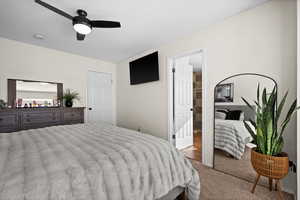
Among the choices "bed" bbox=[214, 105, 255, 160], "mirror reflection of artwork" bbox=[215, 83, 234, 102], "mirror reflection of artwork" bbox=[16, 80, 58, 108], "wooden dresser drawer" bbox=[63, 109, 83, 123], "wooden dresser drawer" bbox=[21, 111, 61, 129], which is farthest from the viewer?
"wooden dresser drawer" bbox=[63, 109, 83, 123]

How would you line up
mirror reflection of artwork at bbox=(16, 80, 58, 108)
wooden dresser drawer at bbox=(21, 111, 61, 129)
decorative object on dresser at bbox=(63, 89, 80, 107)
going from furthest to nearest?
decorative object on dresser at bbox=(63, 89, 80, 107)
mirror reflection of artwork at bbox=(16, 80, 58, 108)
wooden dresser drawer at bbox=(21, 111, 61, 129)

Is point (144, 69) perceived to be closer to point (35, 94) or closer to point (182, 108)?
point (182, 108)

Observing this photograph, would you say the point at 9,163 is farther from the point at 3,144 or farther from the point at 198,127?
the point at 198,127

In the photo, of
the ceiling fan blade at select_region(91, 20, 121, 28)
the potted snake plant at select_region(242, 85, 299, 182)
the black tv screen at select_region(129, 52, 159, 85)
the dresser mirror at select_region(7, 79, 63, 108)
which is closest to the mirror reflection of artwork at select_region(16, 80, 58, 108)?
the dresser mirror at select_region(7, 79, 63, 108)

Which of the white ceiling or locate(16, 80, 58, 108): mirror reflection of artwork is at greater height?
the white ceiling

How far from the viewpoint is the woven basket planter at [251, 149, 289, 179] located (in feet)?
4.32

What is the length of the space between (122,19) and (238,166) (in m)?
2.86

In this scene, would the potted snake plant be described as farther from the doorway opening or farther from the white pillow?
the doorway opening

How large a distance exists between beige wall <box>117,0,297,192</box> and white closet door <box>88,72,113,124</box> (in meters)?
1.77

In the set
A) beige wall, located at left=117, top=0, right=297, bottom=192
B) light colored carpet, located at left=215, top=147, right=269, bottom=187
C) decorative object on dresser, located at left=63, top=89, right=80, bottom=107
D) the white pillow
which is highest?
beige wall, located at left=117, top=0, right=297, bottom=192

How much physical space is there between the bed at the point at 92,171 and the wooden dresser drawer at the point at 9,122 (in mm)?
1613

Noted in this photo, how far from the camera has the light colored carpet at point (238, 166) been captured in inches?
71.4

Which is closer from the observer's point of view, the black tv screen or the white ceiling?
the white ceiling

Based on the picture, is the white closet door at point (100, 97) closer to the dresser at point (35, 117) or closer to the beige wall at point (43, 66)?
the beige wall at point (43, 66)
